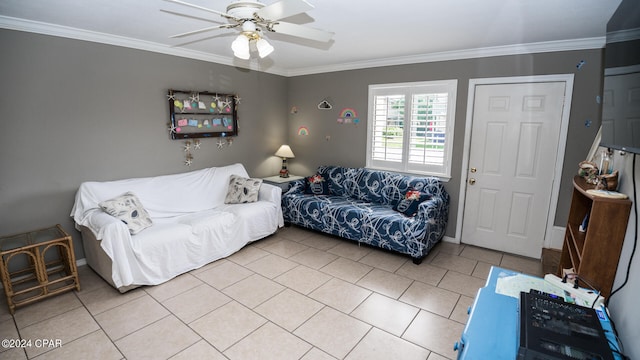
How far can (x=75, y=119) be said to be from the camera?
3217mm

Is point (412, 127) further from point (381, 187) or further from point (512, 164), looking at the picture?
point (512, 164)

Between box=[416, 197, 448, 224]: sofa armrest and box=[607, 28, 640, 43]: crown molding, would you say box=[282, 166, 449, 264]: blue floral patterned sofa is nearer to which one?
box=[416, 197, 448, 224]: sofa armrest

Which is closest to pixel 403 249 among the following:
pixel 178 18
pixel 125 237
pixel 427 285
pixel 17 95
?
pixel 427 285

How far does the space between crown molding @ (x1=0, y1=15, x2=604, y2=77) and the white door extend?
1.23 feet

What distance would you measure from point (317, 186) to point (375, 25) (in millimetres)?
2506

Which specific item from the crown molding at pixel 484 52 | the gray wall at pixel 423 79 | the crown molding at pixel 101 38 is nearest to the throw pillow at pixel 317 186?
the gray wall at pixel 423 79

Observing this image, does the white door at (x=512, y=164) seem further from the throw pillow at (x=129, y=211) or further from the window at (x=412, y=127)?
the throw pillow at (x=129, y=211)

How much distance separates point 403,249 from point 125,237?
284 cm

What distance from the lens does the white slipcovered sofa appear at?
111 inches

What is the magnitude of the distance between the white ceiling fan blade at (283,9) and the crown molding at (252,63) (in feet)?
8.32

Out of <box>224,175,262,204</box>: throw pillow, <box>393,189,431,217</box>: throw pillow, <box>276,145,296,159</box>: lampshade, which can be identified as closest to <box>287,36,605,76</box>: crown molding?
<box>276,145,296,159</box>: lampshade

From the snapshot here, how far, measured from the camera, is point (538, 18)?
2525 mm

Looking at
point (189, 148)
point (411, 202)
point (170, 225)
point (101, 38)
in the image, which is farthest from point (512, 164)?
point (101, 38)

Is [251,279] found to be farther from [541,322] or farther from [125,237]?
A: [541,322]
